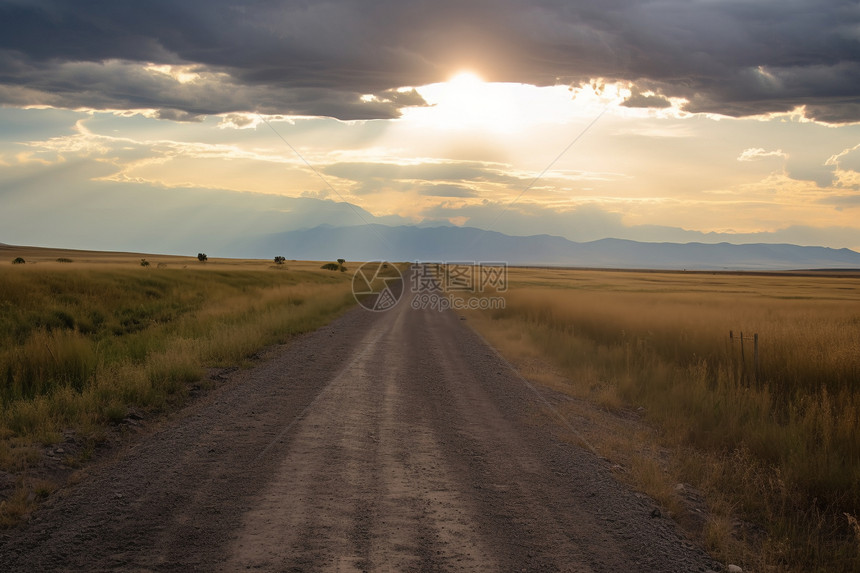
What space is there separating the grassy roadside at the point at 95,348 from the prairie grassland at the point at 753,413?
7846mm

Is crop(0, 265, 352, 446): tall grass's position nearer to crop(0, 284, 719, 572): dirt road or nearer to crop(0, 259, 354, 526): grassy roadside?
crop(0, 259, 354, 526): grassy roadside

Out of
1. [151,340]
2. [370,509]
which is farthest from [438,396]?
[151,340]

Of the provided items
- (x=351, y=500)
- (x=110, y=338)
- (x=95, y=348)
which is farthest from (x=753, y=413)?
(x=110, y=338)

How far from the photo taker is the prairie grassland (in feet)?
21.0

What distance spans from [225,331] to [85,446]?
Answer: 11.5 meters

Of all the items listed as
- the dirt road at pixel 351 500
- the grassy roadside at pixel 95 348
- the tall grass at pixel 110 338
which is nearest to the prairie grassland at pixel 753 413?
the dirt road at pixel 351 500

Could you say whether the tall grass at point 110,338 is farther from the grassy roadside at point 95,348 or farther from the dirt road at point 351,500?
the dirt road at point 351,500

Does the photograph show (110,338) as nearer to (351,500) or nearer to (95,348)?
(95,348)

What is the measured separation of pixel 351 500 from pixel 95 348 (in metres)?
12.8

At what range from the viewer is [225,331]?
19.7 metres

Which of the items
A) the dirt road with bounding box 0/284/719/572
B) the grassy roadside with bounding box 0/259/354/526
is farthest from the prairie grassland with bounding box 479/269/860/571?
the grassy roadside with bounding box 0/259/354/526

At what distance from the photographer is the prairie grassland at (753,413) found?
21.0 feet

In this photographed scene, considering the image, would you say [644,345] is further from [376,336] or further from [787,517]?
[787,517]

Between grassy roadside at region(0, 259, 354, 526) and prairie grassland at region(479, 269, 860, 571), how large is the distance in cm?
785
